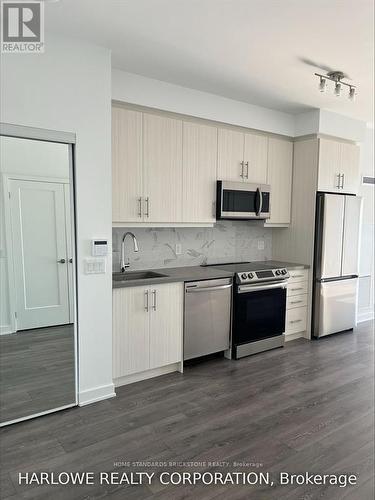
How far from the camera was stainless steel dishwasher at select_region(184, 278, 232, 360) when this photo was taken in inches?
139

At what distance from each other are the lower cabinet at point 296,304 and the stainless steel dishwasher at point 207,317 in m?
1.04

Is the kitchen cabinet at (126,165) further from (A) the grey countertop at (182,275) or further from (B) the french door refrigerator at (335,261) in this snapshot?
(B) the french door refrigerator at (335,261)

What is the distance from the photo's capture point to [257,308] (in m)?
4.02

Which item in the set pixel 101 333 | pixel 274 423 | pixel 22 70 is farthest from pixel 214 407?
pixel 22 70

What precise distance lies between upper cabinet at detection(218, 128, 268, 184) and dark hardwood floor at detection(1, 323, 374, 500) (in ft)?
7.06

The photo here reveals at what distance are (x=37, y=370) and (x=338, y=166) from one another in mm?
4165

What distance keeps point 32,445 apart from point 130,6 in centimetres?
289

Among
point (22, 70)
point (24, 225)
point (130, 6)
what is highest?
point (130, 6)

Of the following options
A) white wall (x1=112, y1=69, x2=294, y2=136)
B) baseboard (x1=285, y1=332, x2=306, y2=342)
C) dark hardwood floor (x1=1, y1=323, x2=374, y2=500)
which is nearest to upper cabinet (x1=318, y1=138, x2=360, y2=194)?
white wall (x1=112, y1=69, x2=294, y2=136)

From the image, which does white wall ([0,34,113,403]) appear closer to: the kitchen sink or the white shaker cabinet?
the kitchen sink

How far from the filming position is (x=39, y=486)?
6.67 feet

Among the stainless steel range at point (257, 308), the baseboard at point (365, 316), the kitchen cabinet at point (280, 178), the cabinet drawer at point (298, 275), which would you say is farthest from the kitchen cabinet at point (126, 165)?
the baseboard at point (365, 316)

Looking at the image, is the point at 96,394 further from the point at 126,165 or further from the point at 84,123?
the point at 84,123

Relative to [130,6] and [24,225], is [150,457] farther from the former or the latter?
[130,6]
